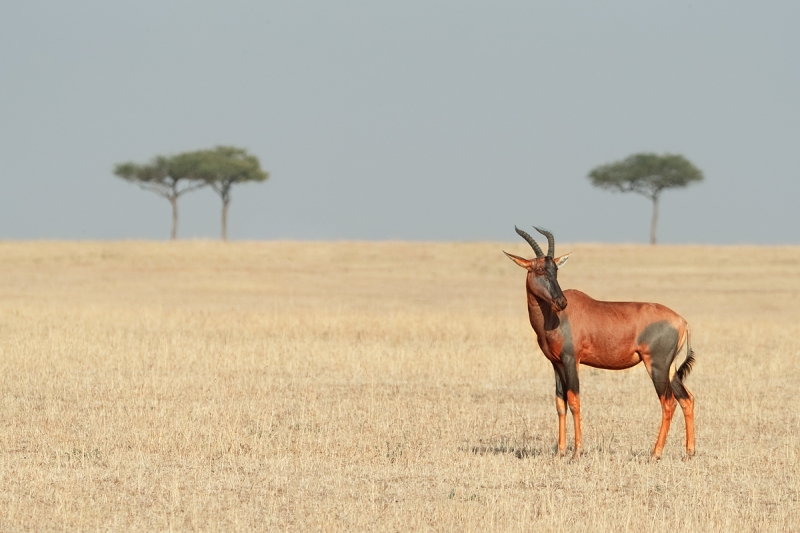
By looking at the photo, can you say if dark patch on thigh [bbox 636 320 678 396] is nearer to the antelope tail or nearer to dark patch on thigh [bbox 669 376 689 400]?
dark patch on thigh [bbox 669 376 689 400]

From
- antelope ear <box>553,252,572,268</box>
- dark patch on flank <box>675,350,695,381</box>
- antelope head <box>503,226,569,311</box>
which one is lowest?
dark patch on flank <box>675,350,695,381</box>

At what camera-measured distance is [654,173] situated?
279 feet

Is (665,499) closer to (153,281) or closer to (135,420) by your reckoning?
(135,420)

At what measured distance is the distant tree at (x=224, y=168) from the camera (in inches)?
3260

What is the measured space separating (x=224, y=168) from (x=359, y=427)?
232ft

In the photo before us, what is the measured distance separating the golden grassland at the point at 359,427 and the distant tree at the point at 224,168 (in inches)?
1823

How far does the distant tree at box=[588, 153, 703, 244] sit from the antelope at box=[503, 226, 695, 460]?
7339 cm

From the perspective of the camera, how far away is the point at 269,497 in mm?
10445

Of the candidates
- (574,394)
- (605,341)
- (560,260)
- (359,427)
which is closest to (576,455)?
(574,394)

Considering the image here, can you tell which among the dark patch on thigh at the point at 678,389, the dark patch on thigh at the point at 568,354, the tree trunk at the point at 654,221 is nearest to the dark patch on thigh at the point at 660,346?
the dark patch on thigh at the point at 678,389

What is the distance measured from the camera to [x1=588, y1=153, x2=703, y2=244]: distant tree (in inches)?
3346

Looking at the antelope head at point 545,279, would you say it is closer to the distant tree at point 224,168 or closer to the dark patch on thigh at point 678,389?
the dark patch on thigh at point 678,389

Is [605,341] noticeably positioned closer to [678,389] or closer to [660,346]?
[660,346]

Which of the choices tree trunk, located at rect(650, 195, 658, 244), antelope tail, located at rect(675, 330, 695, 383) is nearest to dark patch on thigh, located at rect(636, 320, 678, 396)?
antelope tail, located at rect(675, 330, 695, 383)
